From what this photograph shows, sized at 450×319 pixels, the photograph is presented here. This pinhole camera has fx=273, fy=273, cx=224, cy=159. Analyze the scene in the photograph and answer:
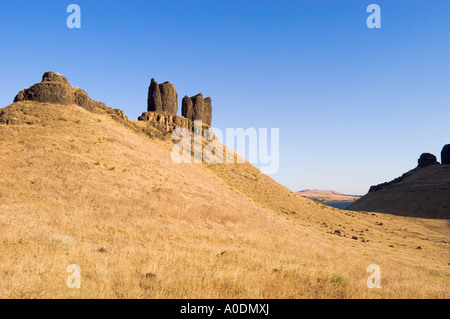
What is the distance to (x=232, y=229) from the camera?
19.9m

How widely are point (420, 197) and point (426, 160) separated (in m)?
44.2

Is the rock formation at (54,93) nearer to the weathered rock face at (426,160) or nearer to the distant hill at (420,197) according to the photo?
the distant hill at (420,197)

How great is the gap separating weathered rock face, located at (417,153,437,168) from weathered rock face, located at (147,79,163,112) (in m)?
102

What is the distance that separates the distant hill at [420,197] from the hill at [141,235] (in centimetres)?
2408

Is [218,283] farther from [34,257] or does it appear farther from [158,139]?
[158,139]

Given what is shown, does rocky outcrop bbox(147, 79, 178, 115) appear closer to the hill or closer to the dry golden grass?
the hill

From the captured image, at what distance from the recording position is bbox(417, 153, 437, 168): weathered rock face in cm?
10325

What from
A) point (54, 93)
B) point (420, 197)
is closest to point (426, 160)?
point (420, 197)

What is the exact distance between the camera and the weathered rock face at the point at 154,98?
55.5 meters

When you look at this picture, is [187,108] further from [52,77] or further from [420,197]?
[420,197]

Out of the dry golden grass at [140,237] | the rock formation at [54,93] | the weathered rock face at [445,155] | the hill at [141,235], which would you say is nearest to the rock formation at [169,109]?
the hill at [141,235]

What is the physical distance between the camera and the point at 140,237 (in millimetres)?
14008

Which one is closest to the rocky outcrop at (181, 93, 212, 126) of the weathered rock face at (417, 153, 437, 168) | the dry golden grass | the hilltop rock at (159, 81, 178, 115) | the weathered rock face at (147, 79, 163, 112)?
the hilltop rock at (159, 81, 178, 115)
